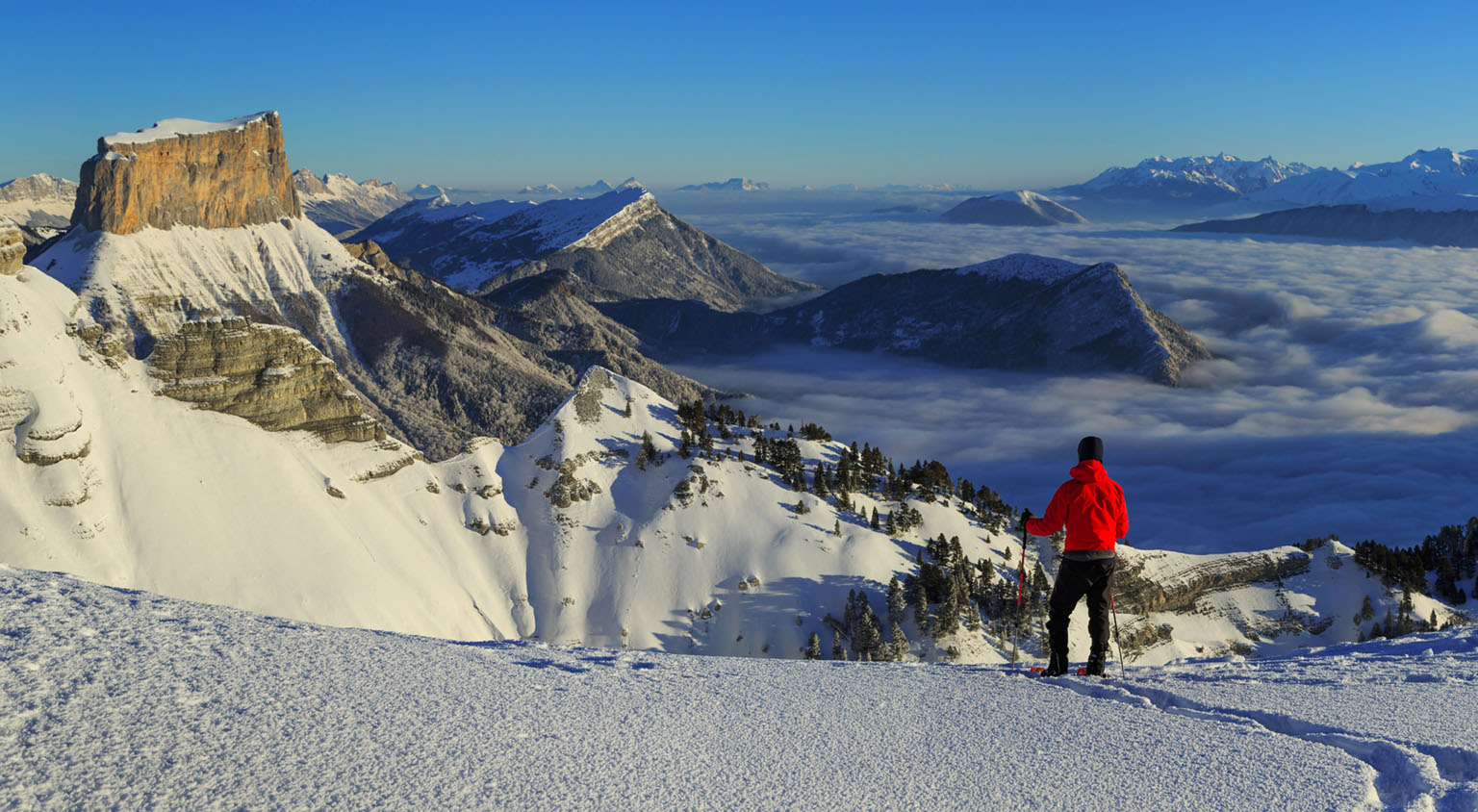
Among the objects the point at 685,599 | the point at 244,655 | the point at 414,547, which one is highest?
the point at 244,655

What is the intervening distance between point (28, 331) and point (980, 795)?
76.8 metres

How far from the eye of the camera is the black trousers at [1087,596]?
1919cm

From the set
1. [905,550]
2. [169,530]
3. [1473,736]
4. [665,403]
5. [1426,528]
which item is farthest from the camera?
[1426,528]

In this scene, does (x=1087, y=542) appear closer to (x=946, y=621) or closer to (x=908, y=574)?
(x=946, y=621)

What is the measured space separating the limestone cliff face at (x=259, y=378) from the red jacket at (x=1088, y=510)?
72.3 metres

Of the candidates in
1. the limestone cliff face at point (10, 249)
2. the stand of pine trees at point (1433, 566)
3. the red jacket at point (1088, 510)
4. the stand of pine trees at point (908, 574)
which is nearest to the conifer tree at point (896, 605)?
the stand of pine trees at point (908, 574)

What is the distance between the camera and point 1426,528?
→ 173375 millimetres

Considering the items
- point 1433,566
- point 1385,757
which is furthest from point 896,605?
point 1433,566

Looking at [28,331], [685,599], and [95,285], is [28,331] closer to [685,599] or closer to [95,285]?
[685,599]

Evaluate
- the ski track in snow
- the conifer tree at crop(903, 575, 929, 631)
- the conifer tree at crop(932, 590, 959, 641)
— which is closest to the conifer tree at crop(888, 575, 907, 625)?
the conifer tree at crop(903, 575, 929, 631)

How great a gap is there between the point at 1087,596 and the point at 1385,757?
7553mm

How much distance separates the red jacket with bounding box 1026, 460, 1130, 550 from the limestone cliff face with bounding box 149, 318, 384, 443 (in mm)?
72295

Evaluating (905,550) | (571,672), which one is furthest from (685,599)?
(571,672)

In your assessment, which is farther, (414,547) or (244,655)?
(414,547)
